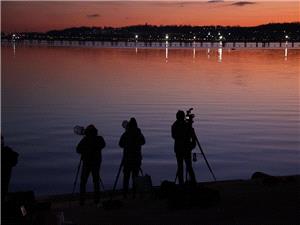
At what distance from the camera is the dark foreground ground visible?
355 inches

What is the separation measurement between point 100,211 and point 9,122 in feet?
69.2

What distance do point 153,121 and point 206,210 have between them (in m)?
20.2

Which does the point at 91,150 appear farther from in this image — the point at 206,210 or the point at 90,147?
the point at 206,210

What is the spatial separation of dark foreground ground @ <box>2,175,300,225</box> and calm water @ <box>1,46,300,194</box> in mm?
5762

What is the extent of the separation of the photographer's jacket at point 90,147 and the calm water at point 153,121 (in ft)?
19.0

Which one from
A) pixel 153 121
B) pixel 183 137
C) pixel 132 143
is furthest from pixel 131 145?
pixel 153 121

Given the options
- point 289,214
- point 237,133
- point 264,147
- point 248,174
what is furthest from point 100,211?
point 237,133

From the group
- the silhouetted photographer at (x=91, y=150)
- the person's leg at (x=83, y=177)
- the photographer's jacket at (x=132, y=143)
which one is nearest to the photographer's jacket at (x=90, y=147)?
the silhouetted photographer at (x=91, y=150)

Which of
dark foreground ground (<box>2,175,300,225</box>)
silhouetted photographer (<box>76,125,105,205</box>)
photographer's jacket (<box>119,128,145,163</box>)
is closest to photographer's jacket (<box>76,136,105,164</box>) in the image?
silhouetted photographer (<box>76,125,105,205</box>)

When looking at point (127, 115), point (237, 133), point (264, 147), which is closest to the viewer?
point (264, 147)

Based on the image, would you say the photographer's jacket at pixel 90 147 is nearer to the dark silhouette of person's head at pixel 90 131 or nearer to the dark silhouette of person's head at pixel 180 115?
the dark silhouette of person's head at pixel 90 131

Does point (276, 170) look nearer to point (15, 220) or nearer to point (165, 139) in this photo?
point (165, 139)

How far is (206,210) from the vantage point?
9.55 meters

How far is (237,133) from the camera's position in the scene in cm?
2602
